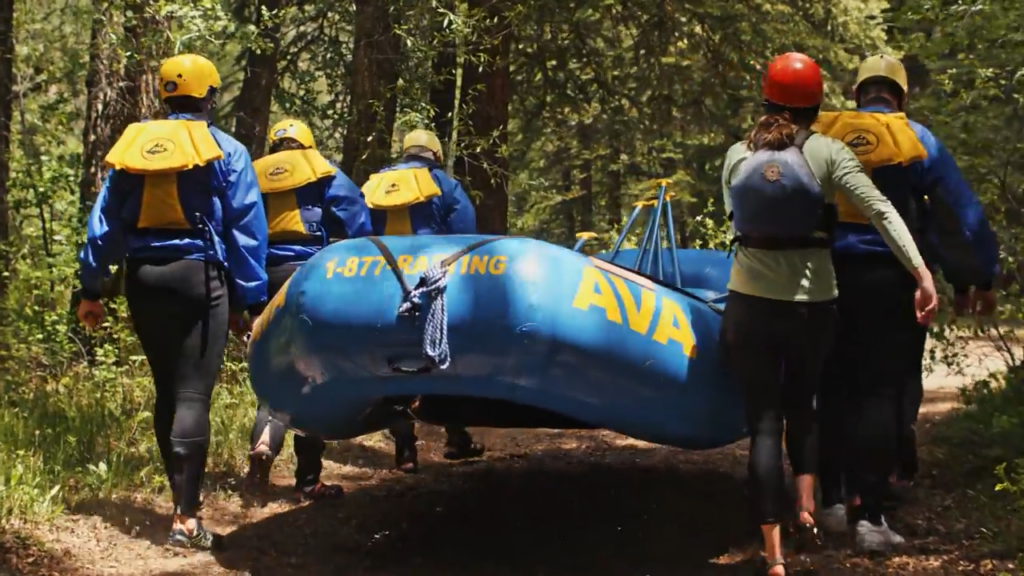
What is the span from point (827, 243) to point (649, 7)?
639 cm

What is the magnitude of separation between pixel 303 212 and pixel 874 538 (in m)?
2.94

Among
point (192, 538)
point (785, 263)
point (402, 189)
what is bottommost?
point (192, 538)

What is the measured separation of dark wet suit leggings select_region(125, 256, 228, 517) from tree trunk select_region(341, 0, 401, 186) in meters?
3.85

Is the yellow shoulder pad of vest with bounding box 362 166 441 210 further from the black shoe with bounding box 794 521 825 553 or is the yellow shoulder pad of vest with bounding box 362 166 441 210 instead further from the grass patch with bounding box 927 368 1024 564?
the grass patch with bounding box 927 368 1024 564

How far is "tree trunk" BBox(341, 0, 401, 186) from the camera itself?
28.0 ft

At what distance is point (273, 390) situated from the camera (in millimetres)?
4684

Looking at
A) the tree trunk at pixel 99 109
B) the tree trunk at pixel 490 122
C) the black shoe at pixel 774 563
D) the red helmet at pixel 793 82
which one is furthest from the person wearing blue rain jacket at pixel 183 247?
the tree trunk at pixel 490 122

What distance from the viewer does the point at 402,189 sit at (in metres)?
6.50

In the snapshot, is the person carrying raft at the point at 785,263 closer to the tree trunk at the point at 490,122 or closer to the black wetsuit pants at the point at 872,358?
the black wetsuit pants at the point at 872,358

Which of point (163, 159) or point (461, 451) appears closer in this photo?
point (163, 159)

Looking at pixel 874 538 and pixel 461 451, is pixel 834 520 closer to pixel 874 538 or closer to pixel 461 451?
pixel 874 538

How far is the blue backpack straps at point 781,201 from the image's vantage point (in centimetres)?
411

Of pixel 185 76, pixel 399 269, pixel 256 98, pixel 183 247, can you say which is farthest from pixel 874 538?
pixel 256 98

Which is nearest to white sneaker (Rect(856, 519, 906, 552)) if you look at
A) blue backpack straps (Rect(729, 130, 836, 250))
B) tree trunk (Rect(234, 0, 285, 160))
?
blue backpack straps (Rect(729, 130, 836, 250))
